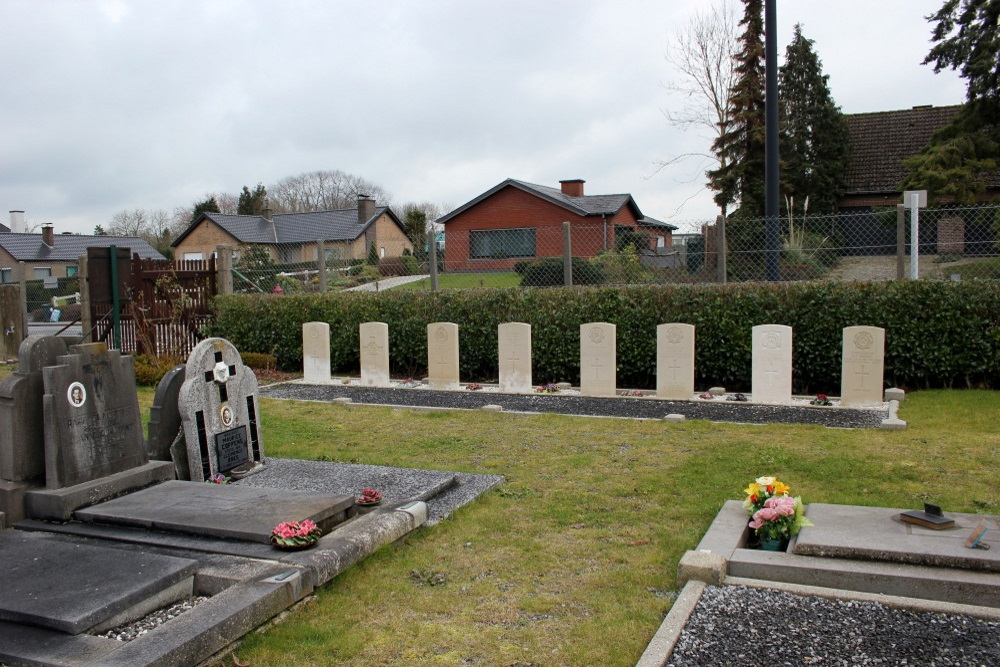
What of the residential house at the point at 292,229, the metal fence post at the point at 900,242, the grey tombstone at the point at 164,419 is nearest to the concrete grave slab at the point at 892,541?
the grey tombstone at the point at 164,419

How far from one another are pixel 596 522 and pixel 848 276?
22.6ft

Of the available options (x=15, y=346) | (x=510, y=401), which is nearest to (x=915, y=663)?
(x=510, y=401)

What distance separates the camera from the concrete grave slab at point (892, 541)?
409 centimetres

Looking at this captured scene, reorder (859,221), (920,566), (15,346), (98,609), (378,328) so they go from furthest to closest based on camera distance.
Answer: (15,346) < (378,328) < (859,221) < (920,566) < (98,609)

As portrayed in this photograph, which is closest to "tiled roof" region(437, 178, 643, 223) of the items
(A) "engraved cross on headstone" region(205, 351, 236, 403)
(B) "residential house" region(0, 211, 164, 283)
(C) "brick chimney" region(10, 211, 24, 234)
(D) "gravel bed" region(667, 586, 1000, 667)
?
(B) "residential house" region(0, 211, 164, 283)

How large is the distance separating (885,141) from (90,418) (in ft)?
105

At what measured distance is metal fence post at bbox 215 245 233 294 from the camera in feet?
49.4

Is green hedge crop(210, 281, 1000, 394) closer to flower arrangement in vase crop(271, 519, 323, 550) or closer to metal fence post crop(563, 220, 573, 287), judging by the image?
metal fence post crop(563, 220, 573, 287)

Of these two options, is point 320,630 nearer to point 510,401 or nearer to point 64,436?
point 64,436

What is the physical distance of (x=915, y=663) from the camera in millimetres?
3369

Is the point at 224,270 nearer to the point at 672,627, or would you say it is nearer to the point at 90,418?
the point at 90,418

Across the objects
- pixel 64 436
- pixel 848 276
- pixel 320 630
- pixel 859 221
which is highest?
pixel 859 221

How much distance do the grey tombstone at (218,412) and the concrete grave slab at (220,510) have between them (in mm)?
790

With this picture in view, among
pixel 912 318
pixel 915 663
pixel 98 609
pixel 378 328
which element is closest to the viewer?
pixel 915 663
